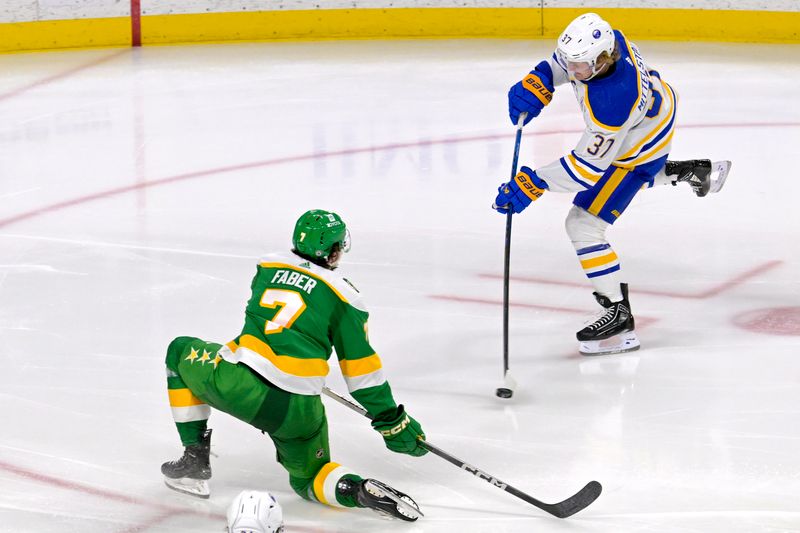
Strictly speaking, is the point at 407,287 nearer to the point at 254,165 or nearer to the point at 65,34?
the point at 254,165

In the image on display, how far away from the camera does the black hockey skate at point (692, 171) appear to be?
202 inches

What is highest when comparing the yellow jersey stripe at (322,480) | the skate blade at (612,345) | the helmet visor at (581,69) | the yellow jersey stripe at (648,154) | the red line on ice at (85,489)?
the helmet visor at (581,69)

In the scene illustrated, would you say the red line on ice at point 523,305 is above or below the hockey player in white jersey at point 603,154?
below

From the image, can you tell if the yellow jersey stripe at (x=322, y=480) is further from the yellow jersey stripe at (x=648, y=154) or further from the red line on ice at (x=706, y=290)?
the red line on ice at (x=706, y=290)

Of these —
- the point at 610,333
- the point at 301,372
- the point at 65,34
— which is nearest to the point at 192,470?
the point at 301,372

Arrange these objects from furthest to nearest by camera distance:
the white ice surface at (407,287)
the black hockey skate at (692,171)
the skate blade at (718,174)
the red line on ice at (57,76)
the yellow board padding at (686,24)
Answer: the yellow board padding at (686,24) < the red line on ice at (57,76) < the skate blade at (718,174) < the black hockey skate at (692,171) < the white ice surface at (407,287)

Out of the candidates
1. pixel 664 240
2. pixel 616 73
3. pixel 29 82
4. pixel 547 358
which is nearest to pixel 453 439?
pixel 547 358

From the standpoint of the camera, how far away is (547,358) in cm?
478

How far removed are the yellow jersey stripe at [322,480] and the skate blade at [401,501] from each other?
5.3 inches

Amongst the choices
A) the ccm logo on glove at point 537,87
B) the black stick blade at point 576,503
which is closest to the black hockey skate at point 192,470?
the black stick blade at point 576,503

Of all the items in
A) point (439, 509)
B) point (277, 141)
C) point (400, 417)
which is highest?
point (277, 141)

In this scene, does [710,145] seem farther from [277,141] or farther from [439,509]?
[439,509]

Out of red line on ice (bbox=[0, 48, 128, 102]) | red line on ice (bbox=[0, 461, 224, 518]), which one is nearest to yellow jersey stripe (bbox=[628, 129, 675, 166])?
red line on ice (bbox=[0, 461, 224, 518])

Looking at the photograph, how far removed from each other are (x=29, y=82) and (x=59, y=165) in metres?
2.33
